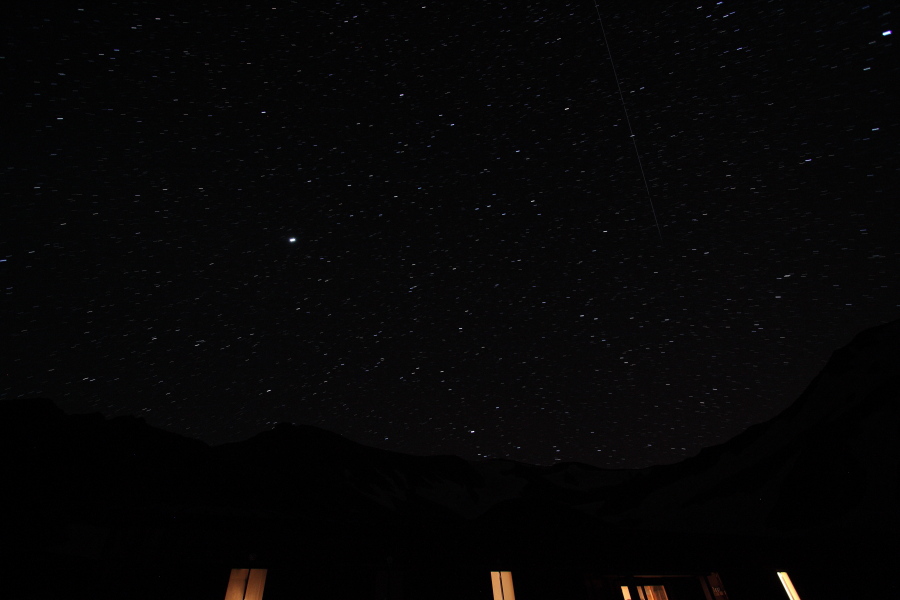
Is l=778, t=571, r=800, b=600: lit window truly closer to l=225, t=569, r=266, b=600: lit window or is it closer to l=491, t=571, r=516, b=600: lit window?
l=491, t=571, r=516, b=600: lit window

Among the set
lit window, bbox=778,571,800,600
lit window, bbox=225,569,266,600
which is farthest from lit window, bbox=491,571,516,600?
lit window, bbox=778,571,800,600

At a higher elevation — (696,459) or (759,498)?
(696,459)

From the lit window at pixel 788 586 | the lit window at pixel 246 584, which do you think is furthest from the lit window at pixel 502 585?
the lit window at pixel 788 586

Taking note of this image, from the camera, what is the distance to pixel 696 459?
318 feet

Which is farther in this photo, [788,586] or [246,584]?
[788,586]

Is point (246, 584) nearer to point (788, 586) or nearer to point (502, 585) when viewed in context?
point (502, 585)

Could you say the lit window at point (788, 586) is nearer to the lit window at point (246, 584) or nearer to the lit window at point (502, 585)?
the lit window at point (502, 585)

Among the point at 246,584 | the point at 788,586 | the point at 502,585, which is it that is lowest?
the point at 788,586

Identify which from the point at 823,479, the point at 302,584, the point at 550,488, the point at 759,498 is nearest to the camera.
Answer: the point at 302,584

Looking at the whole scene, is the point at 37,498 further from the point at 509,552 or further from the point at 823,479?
the point at 823,479

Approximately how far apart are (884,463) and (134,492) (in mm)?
80786

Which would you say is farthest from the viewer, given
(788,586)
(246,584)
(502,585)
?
(788,586)

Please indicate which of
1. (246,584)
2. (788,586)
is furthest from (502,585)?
(788,586)

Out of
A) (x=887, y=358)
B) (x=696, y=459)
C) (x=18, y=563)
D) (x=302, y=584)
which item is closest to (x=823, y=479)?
(x=887, y=358)
